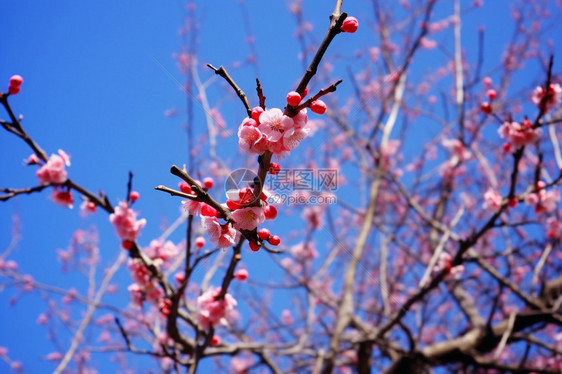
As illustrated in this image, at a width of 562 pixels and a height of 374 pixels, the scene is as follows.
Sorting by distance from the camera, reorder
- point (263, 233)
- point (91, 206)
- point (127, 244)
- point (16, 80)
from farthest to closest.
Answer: point (91, 206)
point (127, 244)
point (16, 80)
point (263, 233)

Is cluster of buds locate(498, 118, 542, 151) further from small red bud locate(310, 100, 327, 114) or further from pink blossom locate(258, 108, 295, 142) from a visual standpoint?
pink blossom locate(258, 108, 295, 142)

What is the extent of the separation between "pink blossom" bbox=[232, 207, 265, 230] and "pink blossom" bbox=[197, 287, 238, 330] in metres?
1.11

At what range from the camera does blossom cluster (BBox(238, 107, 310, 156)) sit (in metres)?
1.09

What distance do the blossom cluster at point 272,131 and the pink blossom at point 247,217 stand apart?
19 centimetres

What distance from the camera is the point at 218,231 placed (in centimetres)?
125

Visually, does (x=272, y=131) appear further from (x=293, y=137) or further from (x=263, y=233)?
(x=263, y=233)

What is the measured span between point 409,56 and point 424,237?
3.34 metres

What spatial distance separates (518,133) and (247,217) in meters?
2.35

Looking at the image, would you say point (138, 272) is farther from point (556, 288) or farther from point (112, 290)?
point (112, 290)

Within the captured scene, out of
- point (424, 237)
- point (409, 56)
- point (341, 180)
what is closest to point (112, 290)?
point (341, 180)

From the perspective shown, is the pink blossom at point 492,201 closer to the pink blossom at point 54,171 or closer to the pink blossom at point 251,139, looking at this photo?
the pink blossom at point 251,139

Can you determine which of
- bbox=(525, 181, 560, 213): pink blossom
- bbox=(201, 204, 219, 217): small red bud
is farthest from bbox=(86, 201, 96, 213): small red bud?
bbox=(525, 181, 560, 213): pink blossom

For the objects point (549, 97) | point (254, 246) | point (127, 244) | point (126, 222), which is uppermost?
point (549, 97)

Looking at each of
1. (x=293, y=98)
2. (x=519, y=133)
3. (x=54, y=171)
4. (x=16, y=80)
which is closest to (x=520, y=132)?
(x=519, y=133)
